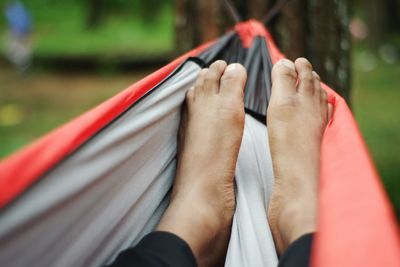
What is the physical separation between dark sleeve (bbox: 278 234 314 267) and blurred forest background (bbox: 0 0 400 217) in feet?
2.57

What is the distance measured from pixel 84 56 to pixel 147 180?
672cm

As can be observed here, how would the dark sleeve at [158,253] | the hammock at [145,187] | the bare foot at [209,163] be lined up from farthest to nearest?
the bare foot at [209,163], the dark sleeve at [158,253], the hammock at [145,187]

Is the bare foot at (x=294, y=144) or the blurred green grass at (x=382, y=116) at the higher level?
the bare foot at (x=294, y=144)

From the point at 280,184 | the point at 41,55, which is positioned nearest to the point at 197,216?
the point at 280,184

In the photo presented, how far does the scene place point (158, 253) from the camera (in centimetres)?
77

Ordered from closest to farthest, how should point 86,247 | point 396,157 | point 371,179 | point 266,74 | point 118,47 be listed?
point 371,179 < point 86,247 < point 266,74 < point 396,157 < point 118,47

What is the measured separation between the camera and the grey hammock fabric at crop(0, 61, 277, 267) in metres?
0.65

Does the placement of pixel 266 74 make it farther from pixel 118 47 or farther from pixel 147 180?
pixel 118 47

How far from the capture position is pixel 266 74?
113 cm

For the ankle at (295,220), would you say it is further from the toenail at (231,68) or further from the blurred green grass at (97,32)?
the blurred green grass at (97,32)

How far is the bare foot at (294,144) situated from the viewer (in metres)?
0.83

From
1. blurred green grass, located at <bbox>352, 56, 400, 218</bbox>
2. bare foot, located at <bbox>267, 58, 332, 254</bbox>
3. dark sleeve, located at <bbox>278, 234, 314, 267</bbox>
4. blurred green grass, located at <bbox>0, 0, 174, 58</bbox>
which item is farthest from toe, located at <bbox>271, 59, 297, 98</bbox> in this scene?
blurred green grass, located at <bbox>0, 0, 174, 58</bbox>

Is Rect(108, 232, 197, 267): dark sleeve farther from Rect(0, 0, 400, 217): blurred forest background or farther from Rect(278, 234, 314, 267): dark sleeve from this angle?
Rect(0, 0, 400, 217): blurred forest background

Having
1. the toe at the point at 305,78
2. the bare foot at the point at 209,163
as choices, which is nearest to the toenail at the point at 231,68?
the bare foot at the point at 209,163
